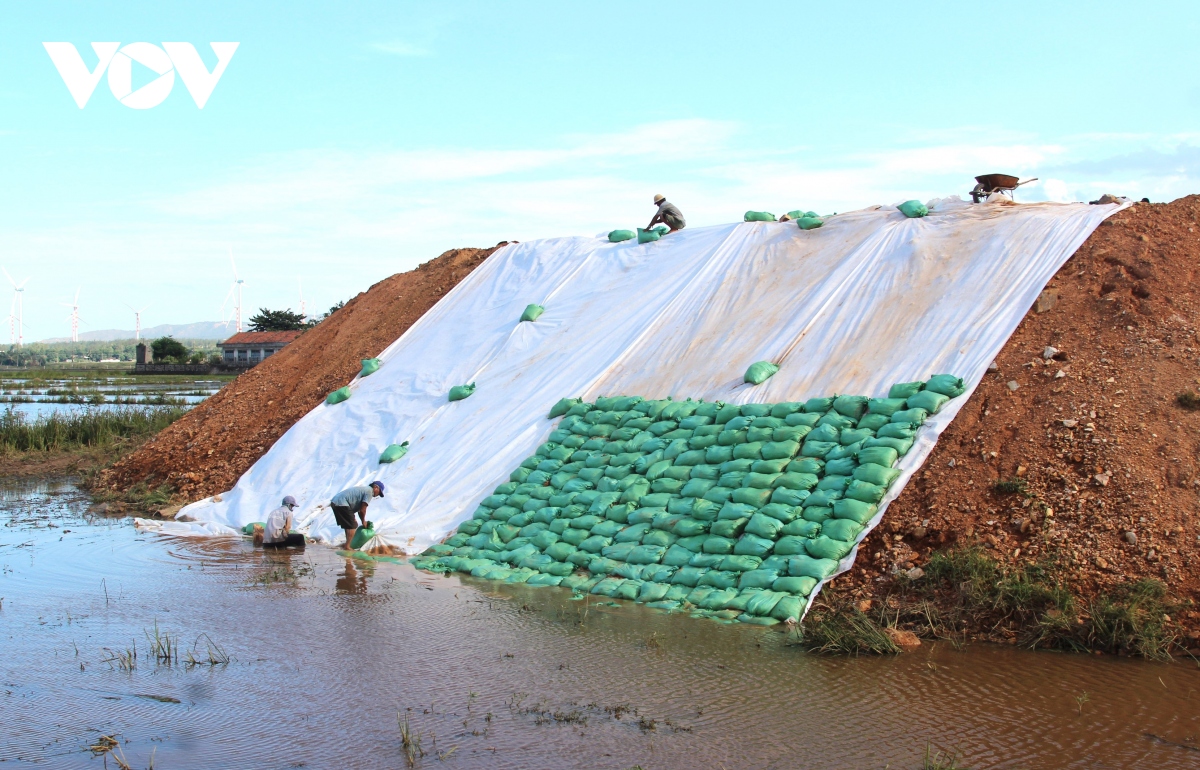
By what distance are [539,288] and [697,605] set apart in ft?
20.4

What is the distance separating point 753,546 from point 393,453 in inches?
172

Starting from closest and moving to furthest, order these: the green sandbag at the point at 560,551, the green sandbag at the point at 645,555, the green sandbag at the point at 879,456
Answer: the green sandbag at the point at 879,456 < the green sandbag at the point at 645,555 < the green sandbag at the point at 560,551

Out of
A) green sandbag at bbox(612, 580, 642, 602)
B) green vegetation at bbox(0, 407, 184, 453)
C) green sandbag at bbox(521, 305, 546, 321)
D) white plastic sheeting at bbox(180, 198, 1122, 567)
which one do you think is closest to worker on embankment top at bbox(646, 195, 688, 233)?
white plastic sheeting at bbox(180, 198, 1122, 567)

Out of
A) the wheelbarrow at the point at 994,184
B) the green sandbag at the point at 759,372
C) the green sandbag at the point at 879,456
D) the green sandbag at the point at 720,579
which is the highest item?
the wheelbarrow at the point at 994,184

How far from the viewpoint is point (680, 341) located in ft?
29.7

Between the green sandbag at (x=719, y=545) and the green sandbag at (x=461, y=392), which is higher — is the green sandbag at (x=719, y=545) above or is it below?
below

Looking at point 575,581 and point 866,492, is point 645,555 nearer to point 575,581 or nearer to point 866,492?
point 575,581

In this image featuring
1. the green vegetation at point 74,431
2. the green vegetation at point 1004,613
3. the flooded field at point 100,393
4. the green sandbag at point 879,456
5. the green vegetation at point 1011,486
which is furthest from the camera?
the flooded field at point 100,393

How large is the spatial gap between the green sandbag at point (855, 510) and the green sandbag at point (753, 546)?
469mm

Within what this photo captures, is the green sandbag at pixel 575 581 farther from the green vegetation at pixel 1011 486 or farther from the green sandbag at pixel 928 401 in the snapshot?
the green vegetation at pixel 1011 486

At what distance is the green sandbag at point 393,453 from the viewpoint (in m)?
9.27

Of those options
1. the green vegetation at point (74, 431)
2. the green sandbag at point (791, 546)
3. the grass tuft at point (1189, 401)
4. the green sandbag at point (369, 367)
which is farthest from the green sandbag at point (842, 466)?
the green vegetation at point (74, 431)

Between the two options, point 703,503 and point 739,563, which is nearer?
point 739,563

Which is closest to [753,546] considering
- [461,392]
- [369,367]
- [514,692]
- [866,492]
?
[866,492]
